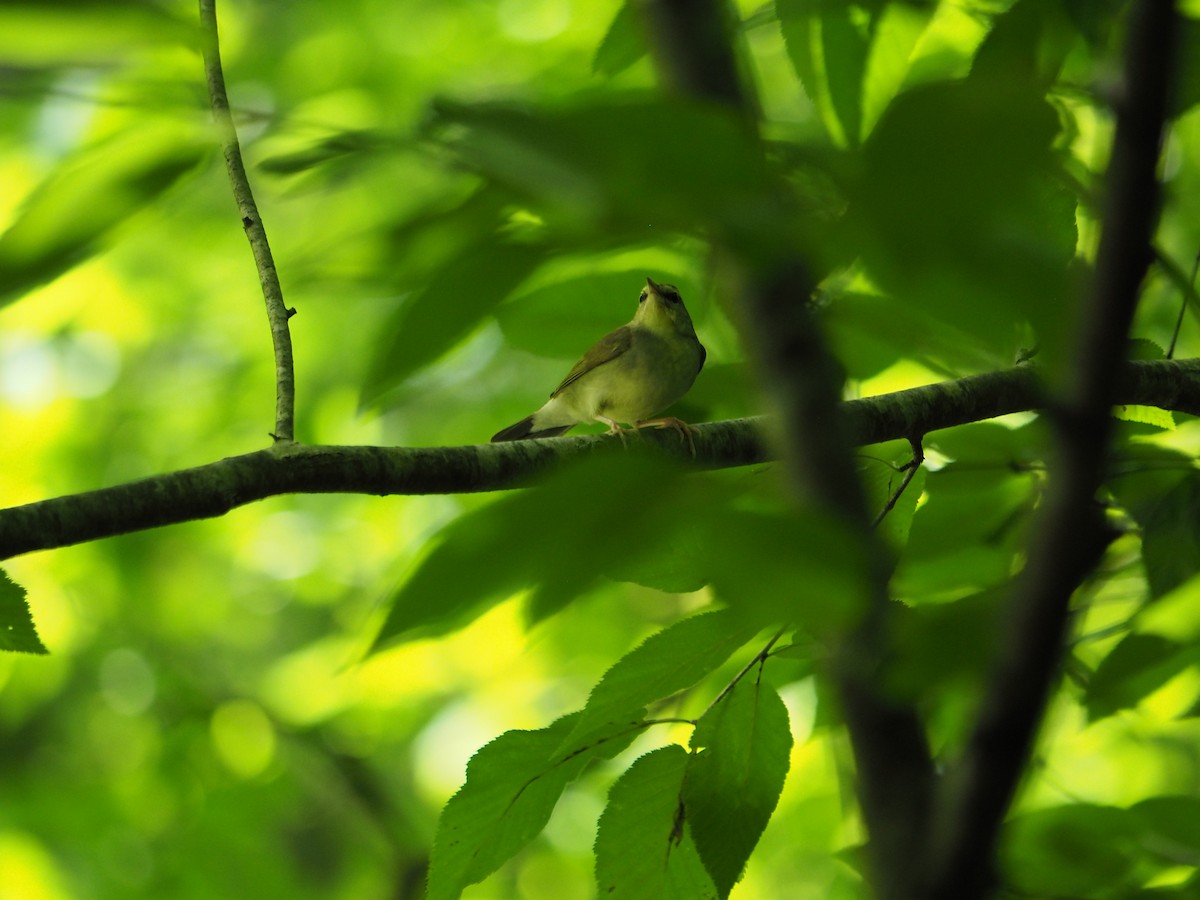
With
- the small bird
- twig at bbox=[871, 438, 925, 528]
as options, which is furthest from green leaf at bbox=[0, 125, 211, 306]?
the small bird

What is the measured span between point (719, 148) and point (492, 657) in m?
5.04

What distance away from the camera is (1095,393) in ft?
1.68

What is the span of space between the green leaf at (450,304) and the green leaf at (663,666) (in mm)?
770

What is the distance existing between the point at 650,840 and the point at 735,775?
150 millimetres

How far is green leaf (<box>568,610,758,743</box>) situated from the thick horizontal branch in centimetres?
47

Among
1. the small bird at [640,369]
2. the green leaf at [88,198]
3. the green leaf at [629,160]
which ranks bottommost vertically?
the small bird at [640,369]

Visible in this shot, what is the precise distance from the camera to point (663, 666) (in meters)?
1.42

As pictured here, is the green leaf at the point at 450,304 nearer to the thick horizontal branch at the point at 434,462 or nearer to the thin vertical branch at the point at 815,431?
the thin vertical branch at the point at 815,431

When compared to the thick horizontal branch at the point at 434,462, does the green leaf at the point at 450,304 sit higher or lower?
higher

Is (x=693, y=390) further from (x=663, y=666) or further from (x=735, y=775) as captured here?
(x=735, y=775)

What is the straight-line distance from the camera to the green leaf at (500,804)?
1.46 m

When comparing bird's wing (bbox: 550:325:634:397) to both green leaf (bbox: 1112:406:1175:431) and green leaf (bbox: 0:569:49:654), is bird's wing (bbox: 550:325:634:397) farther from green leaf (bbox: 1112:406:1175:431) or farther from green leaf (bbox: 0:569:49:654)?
green leaf (bbox: 0:569:49:654)

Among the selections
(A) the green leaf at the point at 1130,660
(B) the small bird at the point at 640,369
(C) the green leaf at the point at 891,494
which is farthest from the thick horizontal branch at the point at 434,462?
(B) the small bird at the point at 640,369

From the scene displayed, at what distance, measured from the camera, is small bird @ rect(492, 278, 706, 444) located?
439cm
